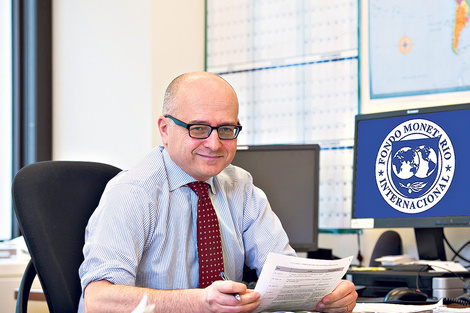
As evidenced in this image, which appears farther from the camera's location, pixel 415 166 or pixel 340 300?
pixel 415 166

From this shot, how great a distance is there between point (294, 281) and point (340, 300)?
235 millimetres

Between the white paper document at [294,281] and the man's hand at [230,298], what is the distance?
30mm

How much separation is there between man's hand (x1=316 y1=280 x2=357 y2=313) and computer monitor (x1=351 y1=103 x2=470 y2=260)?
0.70m

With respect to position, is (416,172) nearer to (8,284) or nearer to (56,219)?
(56,219)

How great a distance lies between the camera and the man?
50.6 inches

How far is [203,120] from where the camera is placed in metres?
1.45

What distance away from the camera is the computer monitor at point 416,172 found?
197 cm

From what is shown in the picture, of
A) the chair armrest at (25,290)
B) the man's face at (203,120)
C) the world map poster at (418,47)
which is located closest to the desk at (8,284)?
the chair armrest at (25,290)

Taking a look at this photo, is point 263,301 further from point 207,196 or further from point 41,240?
point 41,240

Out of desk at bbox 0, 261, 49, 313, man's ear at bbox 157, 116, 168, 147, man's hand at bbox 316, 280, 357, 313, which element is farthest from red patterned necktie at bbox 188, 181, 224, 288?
desk at bbox 0, 261, 49, 313

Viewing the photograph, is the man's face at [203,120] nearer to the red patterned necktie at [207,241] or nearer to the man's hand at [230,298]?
the red patterned necktie at [207,241]

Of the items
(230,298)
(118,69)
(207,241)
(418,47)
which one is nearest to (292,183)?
(418,47)

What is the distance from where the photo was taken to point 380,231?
2375 millimetres

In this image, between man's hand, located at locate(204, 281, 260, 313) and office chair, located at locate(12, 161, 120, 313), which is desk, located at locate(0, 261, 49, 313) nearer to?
office chair, located at locate(12, 161, 120, 313)
